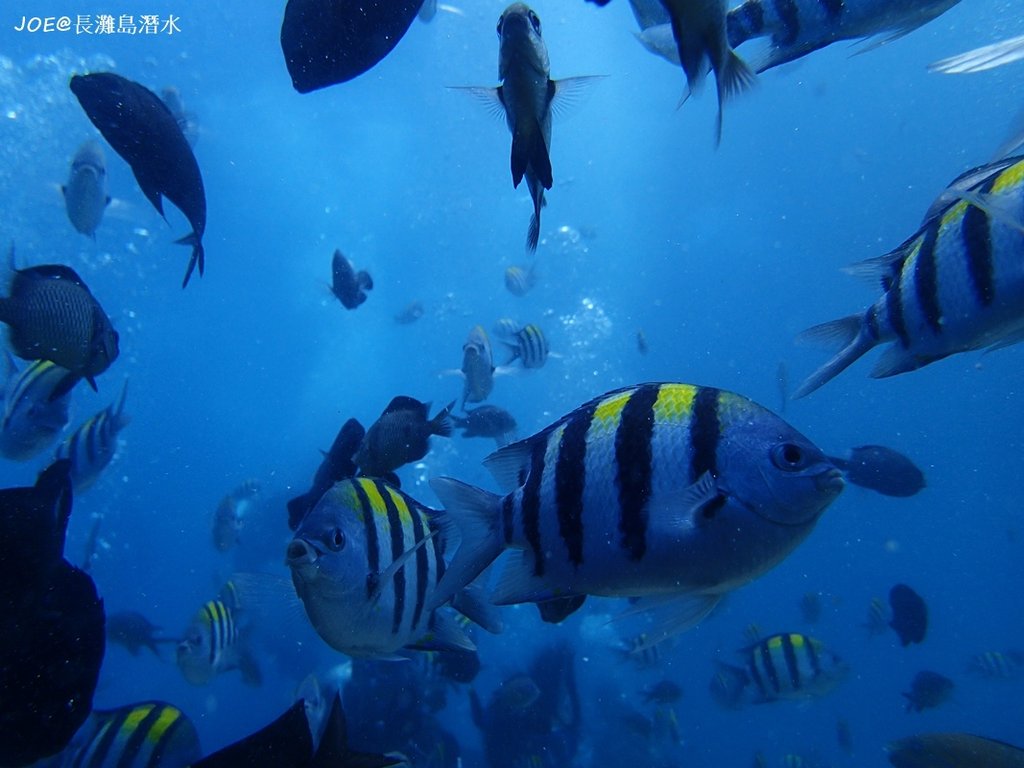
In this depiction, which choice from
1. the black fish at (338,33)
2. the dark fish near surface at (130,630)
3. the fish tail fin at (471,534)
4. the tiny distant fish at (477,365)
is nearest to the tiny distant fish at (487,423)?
the tiny distant fish at (477,365)

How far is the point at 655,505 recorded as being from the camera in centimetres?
133

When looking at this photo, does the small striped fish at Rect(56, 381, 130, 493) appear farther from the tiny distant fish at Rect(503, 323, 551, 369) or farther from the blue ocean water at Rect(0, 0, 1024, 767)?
the blue ocean water at Rect(0, 0, 1024, 767)

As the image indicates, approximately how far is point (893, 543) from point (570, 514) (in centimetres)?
5712

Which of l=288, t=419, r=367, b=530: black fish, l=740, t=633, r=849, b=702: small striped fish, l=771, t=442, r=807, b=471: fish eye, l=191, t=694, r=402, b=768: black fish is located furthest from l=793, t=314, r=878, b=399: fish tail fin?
l=740, t=633, r=849, b=702: small striped fish

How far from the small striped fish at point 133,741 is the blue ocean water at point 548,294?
27.2 ft

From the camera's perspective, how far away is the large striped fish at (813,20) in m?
1.72

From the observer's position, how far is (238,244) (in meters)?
34.8

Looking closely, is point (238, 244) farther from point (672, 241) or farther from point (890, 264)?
point (890, 264)

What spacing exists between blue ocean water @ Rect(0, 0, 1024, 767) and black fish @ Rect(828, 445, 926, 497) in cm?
727

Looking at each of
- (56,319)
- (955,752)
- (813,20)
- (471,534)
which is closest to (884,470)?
(955,752)

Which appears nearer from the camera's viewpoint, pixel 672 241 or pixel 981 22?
pixel 981 22

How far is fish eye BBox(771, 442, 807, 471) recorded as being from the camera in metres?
1.30

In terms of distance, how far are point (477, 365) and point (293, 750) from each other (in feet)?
15.5

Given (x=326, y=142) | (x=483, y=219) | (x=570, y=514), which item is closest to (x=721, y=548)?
(x=570, y=514)
